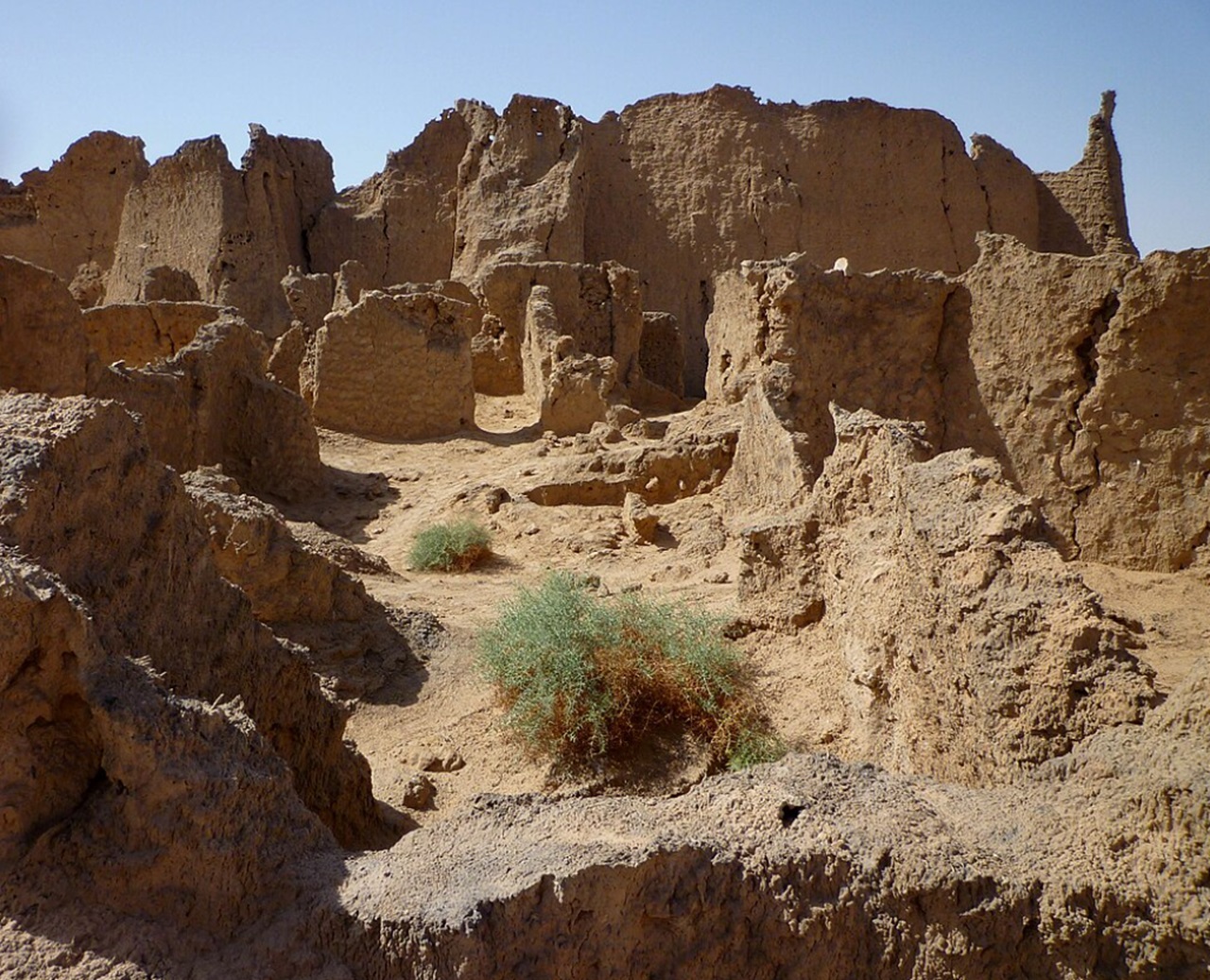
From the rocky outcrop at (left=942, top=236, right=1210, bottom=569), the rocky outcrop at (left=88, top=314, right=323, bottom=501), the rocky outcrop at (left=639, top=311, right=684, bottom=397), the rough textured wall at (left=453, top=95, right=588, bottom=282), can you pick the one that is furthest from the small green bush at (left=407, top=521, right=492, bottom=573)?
the rough textured wall at (left=453, top=95, right=588, bottom=282)

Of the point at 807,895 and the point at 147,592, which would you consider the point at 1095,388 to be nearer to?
the point at 807,895

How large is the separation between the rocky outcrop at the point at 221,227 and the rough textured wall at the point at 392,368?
5396 mm

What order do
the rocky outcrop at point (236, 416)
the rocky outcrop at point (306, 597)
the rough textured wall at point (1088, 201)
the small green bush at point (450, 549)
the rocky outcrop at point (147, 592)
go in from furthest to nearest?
the rough textured wall at point (1088, 201)
the rocky outcrop at point (236, 416)
the small green bush at point (450, 549)
the rocky outcrop at point (306, 597)
the rocky outcrop at point (147, 592)

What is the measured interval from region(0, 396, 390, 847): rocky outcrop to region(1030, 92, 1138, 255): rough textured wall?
17.1 metres

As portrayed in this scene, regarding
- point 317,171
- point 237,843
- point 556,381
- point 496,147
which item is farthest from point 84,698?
point 317,171

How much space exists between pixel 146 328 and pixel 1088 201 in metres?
14.4

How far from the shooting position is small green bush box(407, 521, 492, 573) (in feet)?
25.0

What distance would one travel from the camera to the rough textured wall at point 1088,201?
17938 millimetres

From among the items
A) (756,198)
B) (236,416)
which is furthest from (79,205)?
(236,416)

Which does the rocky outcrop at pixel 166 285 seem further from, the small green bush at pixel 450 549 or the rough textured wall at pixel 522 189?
the small green bush at pixel 450 549

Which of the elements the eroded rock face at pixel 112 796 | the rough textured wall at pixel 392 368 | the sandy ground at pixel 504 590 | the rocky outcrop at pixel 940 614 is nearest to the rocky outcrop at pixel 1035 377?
the sandy ground at pixel 504 590

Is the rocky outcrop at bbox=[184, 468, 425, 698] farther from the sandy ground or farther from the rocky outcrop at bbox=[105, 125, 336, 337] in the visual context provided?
the rocky outcrop at bbox=[105, 125, 336, 337]

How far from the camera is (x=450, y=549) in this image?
25.1 feet

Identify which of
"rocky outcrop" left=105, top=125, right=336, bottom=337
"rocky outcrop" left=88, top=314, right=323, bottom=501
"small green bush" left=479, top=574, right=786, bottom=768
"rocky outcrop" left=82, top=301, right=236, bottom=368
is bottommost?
"small green bush" left=479, top=574, right=786, bottom=768
